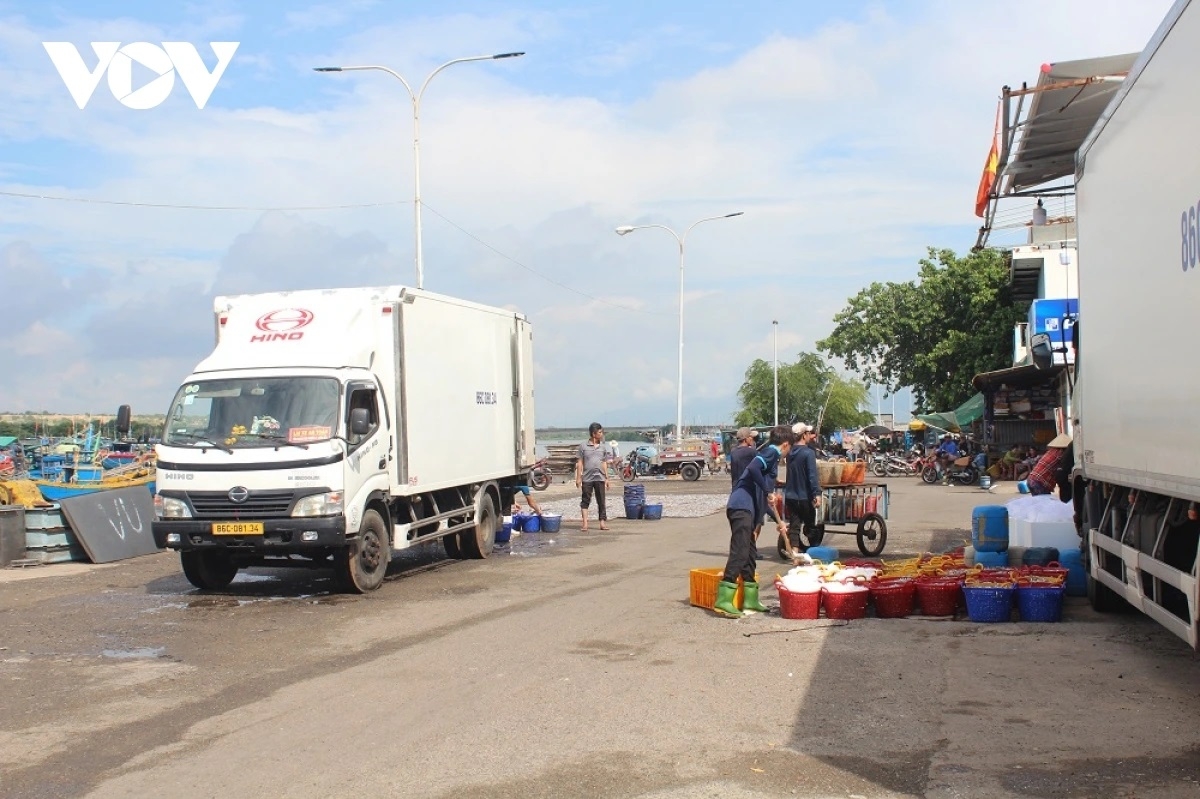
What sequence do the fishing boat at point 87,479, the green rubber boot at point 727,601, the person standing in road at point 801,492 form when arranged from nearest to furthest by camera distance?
the green rubber boot at point 727,601, the person standing in road at point 801,492, the fishing boat at point 87,479

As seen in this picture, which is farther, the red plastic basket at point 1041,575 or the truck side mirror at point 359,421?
the truck side mirror at point 359,421

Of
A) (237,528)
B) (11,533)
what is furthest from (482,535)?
(11,533)

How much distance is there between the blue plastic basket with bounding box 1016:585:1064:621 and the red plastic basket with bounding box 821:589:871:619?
1383 mm

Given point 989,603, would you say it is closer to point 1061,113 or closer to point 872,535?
point 872,535

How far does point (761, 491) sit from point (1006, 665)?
3604mm

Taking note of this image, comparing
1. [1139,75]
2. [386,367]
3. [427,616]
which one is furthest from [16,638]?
[1139,75]

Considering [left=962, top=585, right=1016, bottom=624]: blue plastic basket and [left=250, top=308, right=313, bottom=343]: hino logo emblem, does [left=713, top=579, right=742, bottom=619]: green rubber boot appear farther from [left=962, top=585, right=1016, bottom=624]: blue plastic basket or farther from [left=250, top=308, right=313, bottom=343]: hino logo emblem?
[left=250, top=308, right=313, bottom=343]: hino logo emblem

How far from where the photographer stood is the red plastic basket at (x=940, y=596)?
10.3 metres

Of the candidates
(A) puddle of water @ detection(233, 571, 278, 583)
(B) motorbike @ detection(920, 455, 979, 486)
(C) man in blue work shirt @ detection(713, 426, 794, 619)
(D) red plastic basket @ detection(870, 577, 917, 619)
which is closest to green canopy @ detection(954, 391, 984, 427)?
(B) motorbike @ detection(920, 455, 979, 486)

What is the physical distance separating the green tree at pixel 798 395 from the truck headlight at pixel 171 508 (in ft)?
272

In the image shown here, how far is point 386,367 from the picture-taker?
46.2 feet

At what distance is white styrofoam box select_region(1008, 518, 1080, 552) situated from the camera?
13.0 m

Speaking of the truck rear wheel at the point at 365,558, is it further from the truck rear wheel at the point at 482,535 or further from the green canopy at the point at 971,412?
the green canopy at the point at 971,412

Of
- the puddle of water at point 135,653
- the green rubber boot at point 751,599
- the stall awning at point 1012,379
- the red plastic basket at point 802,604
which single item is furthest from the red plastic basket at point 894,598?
the stall awning at point 1012,379
